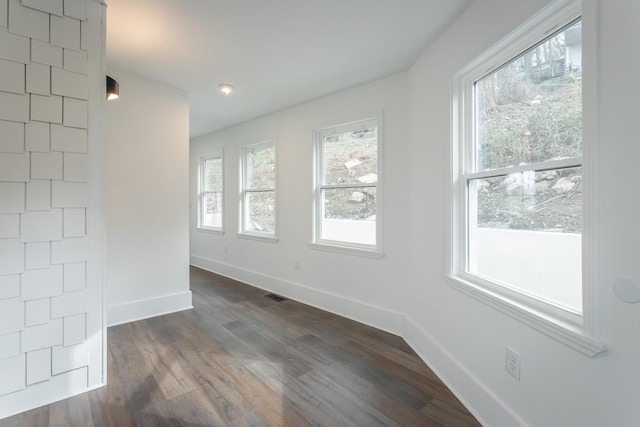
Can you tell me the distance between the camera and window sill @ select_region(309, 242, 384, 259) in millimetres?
3077

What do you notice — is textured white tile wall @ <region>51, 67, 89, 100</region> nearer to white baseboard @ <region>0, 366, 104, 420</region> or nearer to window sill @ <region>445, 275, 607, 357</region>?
white baseboard @ <region>0, 366, 104, 420</region>

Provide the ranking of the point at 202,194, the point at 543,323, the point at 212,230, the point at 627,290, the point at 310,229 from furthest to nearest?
the point at 202,194
the point at 212,230
the point at 310,229
the point at 543,323
the point at 627,290

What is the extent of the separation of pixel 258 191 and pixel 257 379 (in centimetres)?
279

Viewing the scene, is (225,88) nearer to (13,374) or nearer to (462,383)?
(13,374)

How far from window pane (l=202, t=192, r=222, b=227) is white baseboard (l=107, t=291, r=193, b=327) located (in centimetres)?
197

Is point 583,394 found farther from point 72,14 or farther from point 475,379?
point 72,14

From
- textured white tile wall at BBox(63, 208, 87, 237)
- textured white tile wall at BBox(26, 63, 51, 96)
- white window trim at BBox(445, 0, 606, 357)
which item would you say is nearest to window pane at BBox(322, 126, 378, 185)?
white window trim at BBox(445, 0, 606, 357)

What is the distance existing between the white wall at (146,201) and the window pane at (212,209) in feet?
6.02

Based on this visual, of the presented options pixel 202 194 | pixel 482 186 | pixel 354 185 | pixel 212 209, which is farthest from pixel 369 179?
pixel 202 194

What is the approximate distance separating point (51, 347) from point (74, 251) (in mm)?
574

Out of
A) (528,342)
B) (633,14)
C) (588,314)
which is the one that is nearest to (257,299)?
(528,342)

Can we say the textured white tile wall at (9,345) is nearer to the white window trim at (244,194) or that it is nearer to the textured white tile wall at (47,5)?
the textured white tile wall at (47,5)

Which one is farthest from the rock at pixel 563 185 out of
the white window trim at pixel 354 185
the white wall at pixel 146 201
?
the white wall at pixel 146 201

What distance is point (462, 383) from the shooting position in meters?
1.90
